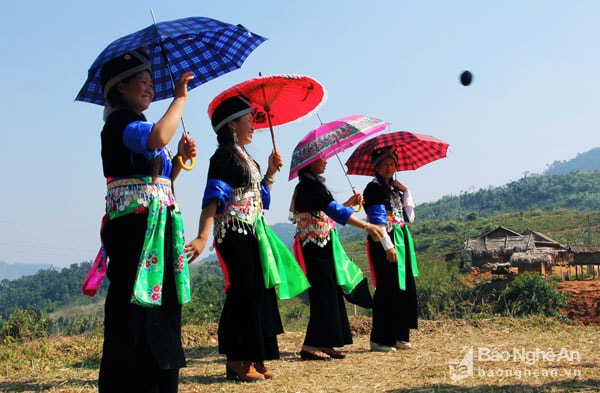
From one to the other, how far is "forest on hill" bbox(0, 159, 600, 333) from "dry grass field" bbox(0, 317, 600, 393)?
71.0 inches

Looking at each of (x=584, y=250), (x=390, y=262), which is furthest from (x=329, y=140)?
(x=584, y=250)

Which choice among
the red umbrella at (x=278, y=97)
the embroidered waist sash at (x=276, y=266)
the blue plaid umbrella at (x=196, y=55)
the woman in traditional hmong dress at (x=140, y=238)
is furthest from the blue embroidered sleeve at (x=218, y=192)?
the woman in traditional hmong dress at (x=140, y=238)

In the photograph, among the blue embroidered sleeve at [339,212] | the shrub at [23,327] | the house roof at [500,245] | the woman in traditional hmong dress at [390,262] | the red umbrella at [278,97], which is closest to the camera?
the red umbrella at [278,97]

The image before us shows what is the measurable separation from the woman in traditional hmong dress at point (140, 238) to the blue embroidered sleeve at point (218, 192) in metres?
1.10

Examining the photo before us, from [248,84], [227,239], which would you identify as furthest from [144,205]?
[248,84]

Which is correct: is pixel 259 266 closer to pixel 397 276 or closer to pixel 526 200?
pixel 397 276

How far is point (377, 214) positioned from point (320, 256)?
0.85 meters

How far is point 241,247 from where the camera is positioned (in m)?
4.62

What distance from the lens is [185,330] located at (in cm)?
764

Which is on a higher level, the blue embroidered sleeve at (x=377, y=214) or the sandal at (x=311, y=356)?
the blue embroidered sleeve at (x=377, y=214)

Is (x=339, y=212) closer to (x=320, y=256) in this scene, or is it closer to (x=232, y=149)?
(x=320, y=256)

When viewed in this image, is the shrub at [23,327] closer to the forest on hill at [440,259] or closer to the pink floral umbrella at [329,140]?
the forest on hill at [440,259]

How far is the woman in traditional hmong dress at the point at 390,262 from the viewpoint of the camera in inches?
253

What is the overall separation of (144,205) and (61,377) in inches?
105
